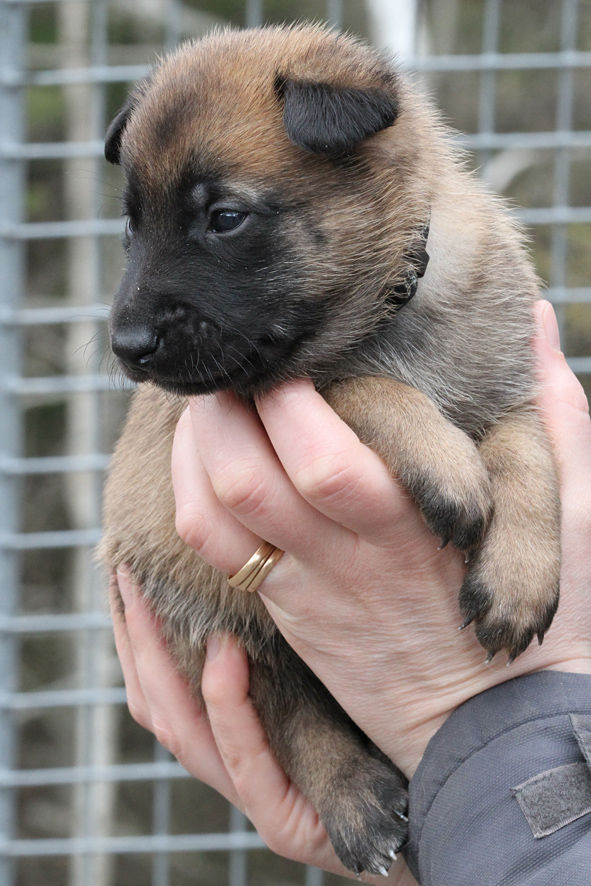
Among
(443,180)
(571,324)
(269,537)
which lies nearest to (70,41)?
(571,324)

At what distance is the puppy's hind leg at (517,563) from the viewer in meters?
1.90

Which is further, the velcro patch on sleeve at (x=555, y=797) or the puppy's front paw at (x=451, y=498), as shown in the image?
the puppy's front paw at (x=451, y=498)

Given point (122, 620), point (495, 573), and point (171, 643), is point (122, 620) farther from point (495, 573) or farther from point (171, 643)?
point (495, 573)

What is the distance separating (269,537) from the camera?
6.51 feet

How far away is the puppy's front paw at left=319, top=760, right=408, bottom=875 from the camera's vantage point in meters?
2.24

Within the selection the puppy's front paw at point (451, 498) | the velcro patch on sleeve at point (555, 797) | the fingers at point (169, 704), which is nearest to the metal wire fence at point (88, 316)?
the fingers at point (169, 704)

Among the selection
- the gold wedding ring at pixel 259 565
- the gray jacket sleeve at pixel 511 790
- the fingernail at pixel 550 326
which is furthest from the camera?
the fingernail at pixel 550 326

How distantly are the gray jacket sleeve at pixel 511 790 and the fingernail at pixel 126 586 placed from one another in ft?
3.48

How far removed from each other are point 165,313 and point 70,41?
11346 millimetres

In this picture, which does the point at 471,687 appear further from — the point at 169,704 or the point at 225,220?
the point at 225,220

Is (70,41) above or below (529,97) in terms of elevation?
above

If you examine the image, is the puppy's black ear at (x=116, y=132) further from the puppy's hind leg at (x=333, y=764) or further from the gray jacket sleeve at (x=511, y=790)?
the gray jacket sleeve at (x=511, y=790)

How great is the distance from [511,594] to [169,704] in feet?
3.73

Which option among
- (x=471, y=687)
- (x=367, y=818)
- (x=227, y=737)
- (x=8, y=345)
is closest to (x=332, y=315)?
(x=471, y=687)
